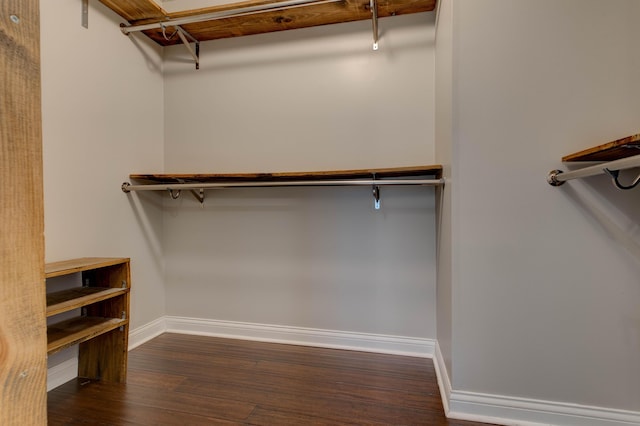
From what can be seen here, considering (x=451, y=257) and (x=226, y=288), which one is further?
(x=226, y=288)

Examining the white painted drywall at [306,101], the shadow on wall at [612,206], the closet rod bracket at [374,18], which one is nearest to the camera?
the shadow on wall at [612,206]

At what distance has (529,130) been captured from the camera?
1286mm

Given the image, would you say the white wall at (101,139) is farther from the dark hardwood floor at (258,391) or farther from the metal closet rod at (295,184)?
the dark hardwood floor at (258,391)

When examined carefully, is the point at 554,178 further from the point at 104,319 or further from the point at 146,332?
the point at 146,332

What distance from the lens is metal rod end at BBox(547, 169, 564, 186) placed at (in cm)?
125

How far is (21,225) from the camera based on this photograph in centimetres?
35

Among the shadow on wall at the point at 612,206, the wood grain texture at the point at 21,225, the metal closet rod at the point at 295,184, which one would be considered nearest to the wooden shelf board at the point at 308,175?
the metal closet rod at the point at 295,184

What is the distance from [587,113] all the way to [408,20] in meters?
1.15

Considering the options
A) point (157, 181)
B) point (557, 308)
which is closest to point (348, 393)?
point (557, 308)

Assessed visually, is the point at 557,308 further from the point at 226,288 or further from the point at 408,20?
the point at 226,288

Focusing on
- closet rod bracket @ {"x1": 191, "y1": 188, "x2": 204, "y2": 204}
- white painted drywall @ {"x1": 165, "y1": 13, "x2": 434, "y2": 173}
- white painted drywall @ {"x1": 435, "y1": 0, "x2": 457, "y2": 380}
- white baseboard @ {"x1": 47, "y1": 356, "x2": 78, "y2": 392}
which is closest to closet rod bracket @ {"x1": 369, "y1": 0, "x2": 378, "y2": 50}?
white painted drywall @ {"x1": 165, "y1": 13, "x2": 434, "y2": 173}

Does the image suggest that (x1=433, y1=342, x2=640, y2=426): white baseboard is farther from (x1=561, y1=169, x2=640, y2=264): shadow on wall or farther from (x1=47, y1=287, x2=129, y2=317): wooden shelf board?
(x1=47, y1=287, x2=129, y2=317): wooden shelf board

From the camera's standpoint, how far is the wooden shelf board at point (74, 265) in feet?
4.36

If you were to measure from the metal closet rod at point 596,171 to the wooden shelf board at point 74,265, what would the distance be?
2.06 m
